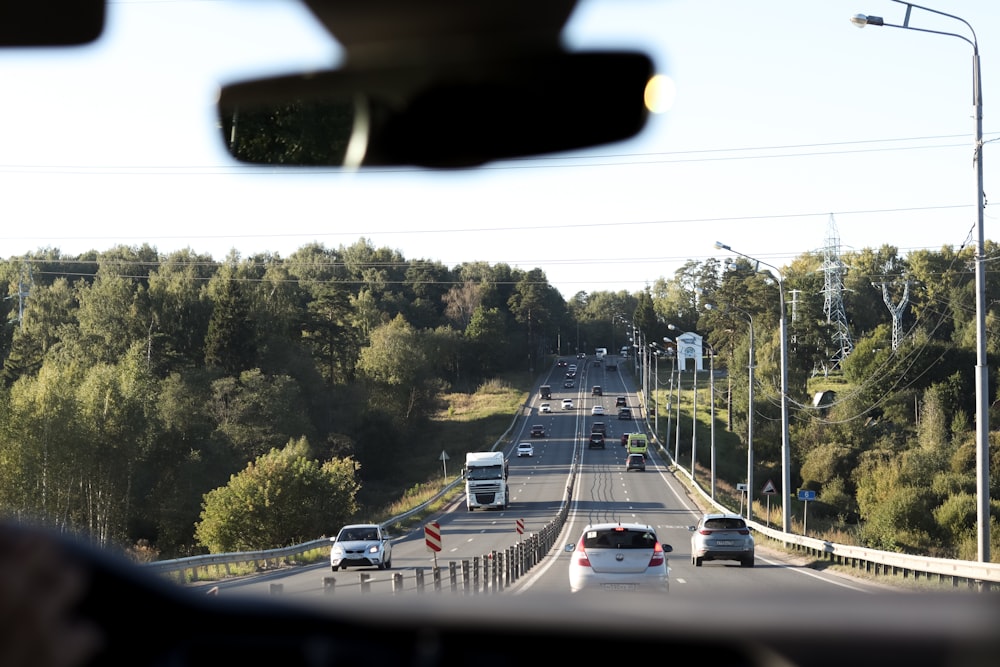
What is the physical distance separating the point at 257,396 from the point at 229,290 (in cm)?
1336

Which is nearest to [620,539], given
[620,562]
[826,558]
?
[620,562]

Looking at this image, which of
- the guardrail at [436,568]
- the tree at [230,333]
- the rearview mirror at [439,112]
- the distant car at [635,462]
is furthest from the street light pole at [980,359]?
the tree at [230,333]

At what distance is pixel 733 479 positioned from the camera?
92625 millimetres

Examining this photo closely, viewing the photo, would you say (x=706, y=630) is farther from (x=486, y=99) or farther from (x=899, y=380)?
(x=899, y=380)

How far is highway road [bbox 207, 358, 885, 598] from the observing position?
2511cm

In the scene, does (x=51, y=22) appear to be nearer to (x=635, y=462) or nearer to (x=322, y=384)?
(x=635, y=462)

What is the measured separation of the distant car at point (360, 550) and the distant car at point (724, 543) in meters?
9.40

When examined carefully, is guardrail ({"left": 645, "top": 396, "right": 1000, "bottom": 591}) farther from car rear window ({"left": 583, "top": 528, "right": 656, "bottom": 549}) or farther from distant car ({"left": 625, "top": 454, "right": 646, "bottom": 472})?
distant car ({"left": 625, "top": 454, "right": 646, "bottom": 472})

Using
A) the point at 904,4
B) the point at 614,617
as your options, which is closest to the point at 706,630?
the point at 614,617

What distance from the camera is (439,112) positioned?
396cm

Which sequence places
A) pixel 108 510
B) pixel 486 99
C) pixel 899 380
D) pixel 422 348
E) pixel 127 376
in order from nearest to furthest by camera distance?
1. pixel 486 99
2. pixel 108 510
3. pixel 127 376
4. pixel 899 380
5. pixel 422 348

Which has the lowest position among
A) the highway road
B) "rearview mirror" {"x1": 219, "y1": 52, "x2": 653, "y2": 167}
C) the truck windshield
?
the highway road

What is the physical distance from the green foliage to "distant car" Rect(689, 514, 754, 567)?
23.2m

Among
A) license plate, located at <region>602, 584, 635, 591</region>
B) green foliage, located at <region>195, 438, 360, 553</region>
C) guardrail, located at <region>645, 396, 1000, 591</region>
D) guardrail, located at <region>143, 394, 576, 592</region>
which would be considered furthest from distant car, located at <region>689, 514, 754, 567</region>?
green foliage, located at <region>195, 438, 360, 553</region>
